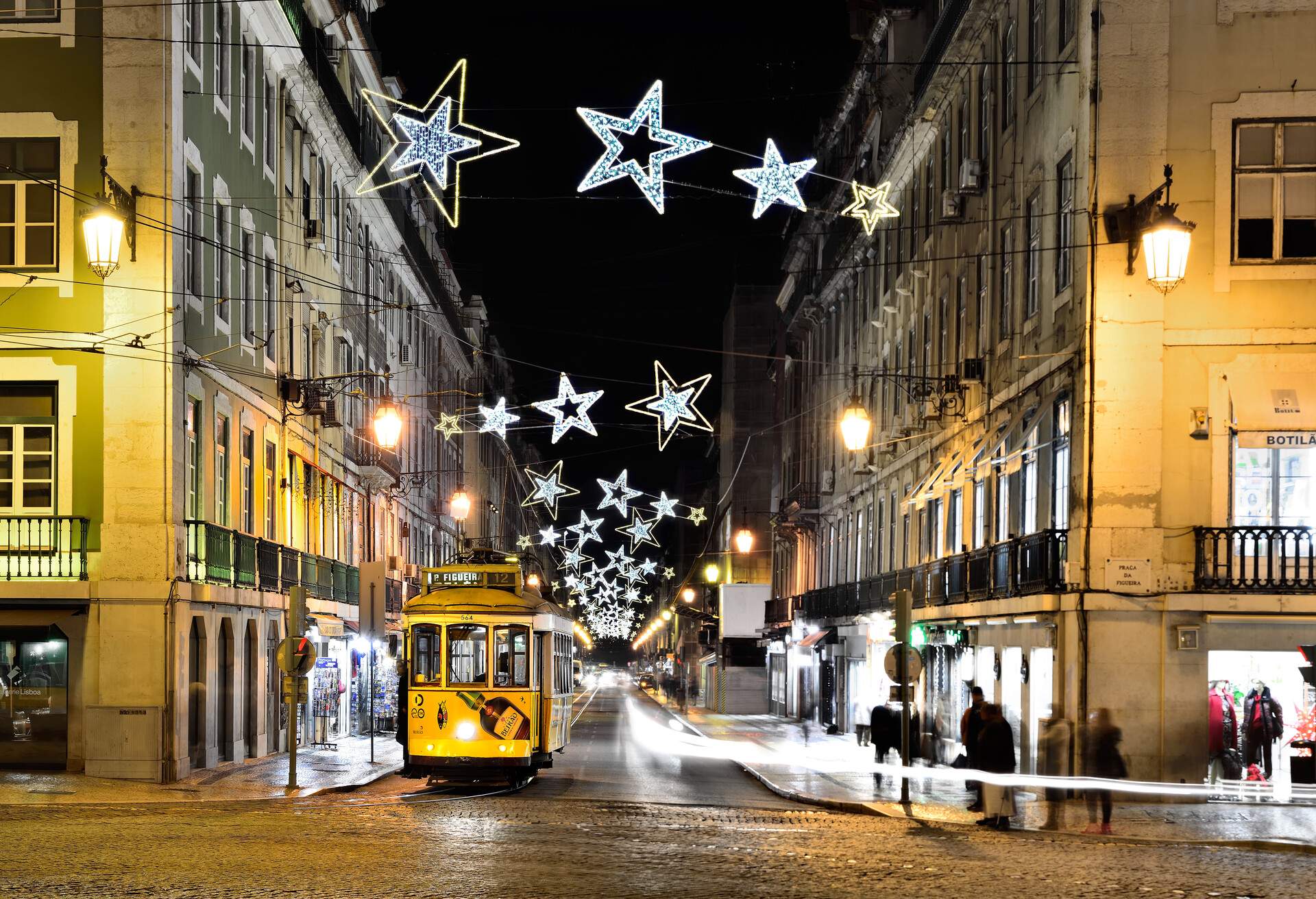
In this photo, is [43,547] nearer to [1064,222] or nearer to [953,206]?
[1064,222]

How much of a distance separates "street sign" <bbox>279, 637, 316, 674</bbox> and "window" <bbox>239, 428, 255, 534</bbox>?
24.3 ft

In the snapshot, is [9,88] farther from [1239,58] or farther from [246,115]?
[1239,58]

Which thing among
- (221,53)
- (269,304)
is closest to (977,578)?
(269,304)

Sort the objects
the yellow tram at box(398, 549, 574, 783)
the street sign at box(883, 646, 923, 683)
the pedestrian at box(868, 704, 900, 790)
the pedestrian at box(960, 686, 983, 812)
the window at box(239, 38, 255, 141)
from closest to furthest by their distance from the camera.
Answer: the pedestrian at box(960, 686, 983, 812), the street sign at box(883, 646, 923, 683), the yellow tram at box(398, 549, 574, 783), the pedestrian at box(868, 704, 900, 790), the window at box(239, 38, 255, 141)

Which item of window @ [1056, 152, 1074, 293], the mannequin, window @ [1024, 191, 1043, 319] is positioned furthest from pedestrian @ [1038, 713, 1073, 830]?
window @ [1024, 191, 1043, 319]

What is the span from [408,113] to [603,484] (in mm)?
13172

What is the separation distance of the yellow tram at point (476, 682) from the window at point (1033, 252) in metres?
9.69

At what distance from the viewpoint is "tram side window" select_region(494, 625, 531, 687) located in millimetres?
23656

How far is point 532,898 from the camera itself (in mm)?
12117

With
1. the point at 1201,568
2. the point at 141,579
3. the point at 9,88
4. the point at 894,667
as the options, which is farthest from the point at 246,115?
the point at 1201,568

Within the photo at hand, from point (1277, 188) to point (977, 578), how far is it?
353 inches

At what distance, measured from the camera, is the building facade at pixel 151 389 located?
81.7ft

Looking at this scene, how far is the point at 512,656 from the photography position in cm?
2373

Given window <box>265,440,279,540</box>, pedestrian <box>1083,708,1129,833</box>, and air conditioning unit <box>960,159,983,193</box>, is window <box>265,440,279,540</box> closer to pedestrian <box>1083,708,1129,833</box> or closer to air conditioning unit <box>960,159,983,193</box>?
air conditioning unit <box>960,159,983,193</box>
